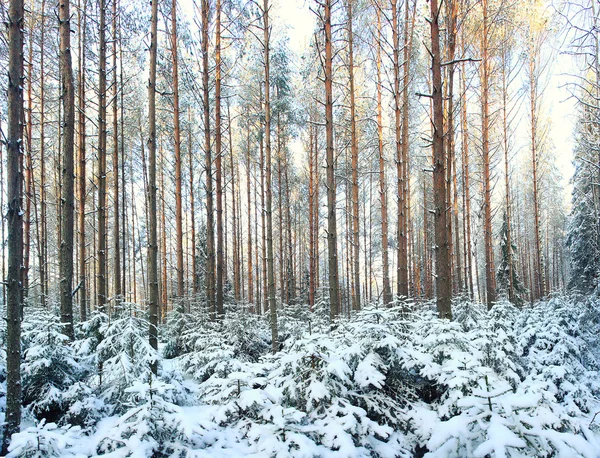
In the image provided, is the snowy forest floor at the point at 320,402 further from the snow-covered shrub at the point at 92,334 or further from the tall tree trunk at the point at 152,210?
the tall tree trunk at the point at 152,210

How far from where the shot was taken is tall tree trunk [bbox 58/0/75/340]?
18.9 ft

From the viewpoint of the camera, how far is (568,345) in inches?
282

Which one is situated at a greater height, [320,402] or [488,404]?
[488,404]

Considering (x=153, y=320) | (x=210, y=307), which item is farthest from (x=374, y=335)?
(x=210, y=307)

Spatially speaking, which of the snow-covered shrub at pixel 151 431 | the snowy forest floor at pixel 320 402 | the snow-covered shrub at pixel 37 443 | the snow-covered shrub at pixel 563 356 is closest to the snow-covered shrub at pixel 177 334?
the snowy forest floor at pixel 320 402

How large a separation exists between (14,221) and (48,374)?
2.32m

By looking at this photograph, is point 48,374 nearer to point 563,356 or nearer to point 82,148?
point 82,148

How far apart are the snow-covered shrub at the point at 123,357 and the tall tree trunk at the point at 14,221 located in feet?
3.81

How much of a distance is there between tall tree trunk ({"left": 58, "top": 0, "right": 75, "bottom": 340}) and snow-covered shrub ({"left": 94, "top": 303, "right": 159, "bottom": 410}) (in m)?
0.84

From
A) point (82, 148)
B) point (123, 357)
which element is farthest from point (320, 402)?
point (82, 148)

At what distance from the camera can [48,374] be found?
15.9 feet

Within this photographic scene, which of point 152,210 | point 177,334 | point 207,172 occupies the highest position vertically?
point 207,172

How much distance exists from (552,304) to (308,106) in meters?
12.1

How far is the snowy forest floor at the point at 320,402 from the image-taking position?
296cm
